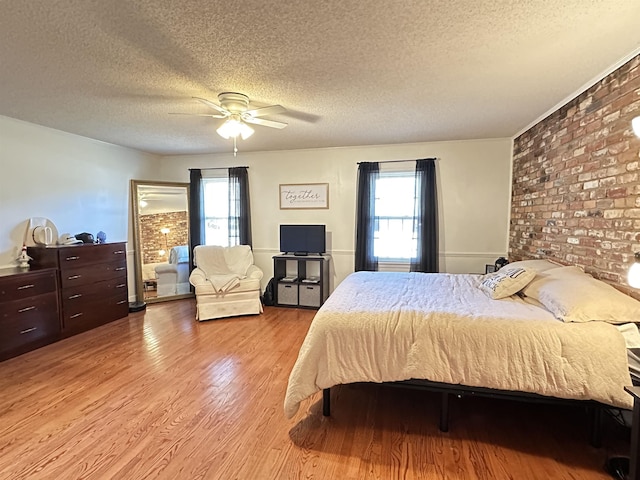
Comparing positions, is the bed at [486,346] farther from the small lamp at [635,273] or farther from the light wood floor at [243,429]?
the light wood floor at [243,429]

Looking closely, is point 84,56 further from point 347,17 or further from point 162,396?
point 162,396

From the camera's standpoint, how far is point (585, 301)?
1913 mm

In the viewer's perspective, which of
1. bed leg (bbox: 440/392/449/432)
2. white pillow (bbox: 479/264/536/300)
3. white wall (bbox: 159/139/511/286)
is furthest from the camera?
white wall (bbox: 159/139/511/286)

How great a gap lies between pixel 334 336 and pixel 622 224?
2.08 m

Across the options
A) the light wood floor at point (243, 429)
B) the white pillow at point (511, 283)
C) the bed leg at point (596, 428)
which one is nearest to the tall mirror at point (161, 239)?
the light wood floor at point (243, 429)

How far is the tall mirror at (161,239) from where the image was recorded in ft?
16.8

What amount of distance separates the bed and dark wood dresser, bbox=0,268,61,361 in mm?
3025

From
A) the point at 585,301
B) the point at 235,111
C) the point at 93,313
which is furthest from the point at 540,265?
the point at 93,313

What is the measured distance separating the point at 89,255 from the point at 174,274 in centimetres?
152

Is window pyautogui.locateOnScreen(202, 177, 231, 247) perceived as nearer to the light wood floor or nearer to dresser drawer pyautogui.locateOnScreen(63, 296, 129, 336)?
dresser drawer pyautogui.locateOnScreen(63, 296, 129, 336)

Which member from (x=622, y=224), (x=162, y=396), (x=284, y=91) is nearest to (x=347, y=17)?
(x=284, y=91)

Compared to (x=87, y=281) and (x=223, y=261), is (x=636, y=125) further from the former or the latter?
(x=87, y=281)

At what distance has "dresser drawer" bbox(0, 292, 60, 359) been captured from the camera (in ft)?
10.0

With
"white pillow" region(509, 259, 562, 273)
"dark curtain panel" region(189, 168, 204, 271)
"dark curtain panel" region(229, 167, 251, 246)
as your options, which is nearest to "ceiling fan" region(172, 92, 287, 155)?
"dark curtain panel" region(229, 167, 251, 246)
